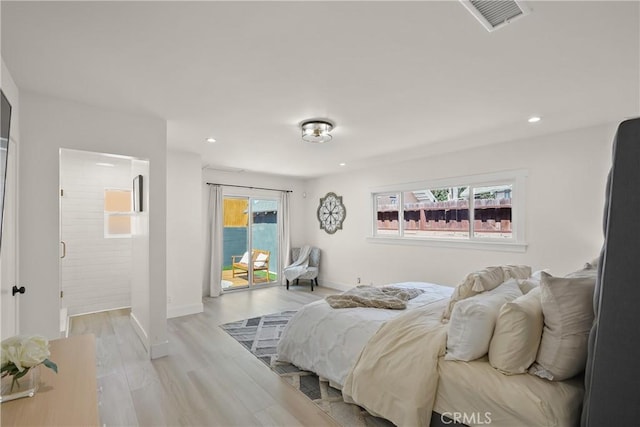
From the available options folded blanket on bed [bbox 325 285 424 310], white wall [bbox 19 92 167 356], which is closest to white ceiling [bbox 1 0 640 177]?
white wall [bbox 19 92 167 356]

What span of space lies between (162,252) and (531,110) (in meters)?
3.93

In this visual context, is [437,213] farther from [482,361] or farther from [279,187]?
[279,187]

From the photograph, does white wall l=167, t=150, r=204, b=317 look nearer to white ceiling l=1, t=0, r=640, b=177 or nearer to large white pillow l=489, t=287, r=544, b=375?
white ceiling l=1, t=0, r=640, b=177

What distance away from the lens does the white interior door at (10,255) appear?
202 centimetres

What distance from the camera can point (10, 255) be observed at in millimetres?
2203

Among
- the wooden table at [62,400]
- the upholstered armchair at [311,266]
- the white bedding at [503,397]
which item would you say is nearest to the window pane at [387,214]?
the upholstered armchair at [311,266]

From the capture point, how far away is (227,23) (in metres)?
1.68

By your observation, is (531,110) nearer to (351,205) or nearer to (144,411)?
(351,205)

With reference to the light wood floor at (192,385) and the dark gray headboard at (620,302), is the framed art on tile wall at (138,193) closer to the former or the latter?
the light wood floor at (192,385)

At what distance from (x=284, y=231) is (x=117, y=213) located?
3228 millimetres

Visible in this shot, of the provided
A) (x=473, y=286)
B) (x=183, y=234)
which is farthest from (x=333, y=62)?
(x=183, y=234)

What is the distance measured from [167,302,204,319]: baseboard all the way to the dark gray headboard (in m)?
4.72

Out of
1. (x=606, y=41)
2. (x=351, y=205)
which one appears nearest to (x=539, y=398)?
(x=606, y=41)

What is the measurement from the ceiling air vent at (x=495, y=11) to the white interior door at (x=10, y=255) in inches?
115
